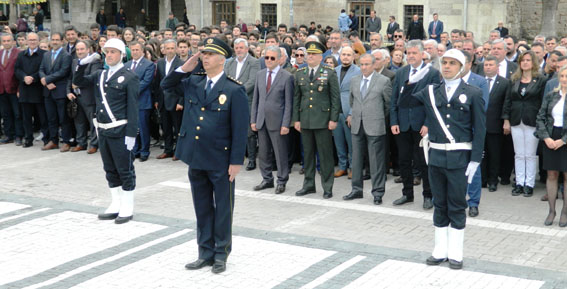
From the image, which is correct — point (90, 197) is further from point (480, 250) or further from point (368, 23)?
point (368, 23)

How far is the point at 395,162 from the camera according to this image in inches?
469

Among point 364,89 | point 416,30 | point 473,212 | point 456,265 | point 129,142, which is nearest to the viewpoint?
point 456,265

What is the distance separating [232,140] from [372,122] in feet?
11.1

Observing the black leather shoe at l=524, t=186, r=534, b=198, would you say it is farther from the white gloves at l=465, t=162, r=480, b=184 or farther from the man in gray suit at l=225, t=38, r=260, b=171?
the man in gray suit at l=225, t=38, r=260, b=171

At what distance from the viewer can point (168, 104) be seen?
515 inches

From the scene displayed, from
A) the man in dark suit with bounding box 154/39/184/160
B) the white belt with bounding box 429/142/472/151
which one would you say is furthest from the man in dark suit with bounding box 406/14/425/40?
the white belt with bounding box 429/142/472/151

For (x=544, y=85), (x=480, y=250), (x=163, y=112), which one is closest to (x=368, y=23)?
(x=163, y=112)

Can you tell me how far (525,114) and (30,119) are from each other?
349 inches

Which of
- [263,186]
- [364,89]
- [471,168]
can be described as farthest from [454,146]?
[263,186]

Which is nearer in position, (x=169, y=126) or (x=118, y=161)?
(x=118, y=161)

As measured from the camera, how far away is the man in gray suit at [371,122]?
Result: 1002 cm

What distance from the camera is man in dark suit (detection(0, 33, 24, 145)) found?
14.3 meters

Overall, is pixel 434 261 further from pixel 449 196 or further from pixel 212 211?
pixel 212 211

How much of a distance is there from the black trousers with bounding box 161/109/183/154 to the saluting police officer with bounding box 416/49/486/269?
6.59 metres
